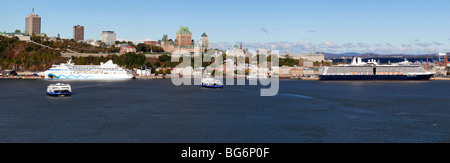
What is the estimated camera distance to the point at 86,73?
108 m

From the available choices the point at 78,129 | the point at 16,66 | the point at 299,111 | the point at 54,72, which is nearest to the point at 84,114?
the point at 78,129

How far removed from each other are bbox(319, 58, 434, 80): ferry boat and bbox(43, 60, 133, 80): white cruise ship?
161 feet

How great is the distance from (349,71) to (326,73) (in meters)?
5.44

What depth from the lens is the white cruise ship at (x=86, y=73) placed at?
346ft

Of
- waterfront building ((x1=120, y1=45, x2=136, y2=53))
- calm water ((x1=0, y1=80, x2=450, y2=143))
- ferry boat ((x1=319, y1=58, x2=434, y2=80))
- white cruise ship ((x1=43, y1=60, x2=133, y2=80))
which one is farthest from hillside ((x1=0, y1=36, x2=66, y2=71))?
calm water ((x1=0, y1=80, x2=450, y2=143))

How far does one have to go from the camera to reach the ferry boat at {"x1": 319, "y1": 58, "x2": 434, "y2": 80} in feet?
338

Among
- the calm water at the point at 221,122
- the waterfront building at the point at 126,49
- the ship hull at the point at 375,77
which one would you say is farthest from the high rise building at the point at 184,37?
the calm water at the point at 221,122

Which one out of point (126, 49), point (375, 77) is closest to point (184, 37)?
point (126, 49)

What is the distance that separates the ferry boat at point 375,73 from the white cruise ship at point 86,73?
161 feet

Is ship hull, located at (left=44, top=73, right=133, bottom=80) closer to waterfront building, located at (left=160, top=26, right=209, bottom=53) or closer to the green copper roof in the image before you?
waterfront building, located at (left=160, top=26, right=209, bottom=53)

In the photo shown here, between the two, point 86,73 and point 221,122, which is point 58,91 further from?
point 86,73

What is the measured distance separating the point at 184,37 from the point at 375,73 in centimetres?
9800

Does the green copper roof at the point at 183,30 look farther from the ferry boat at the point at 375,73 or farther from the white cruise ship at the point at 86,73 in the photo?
the ferry boat at the point at 375,73
